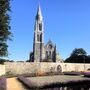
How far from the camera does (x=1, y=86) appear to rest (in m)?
17.3

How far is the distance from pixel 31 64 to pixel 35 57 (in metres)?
56.5

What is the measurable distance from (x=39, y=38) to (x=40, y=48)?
3.66 metres

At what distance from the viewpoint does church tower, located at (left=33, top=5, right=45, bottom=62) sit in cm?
13125

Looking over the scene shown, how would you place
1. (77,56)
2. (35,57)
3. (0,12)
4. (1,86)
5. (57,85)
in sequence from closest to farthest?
1. (1,86)
2. (57,85)
3. (0,12)
4. (77,56)
5. (35,57)

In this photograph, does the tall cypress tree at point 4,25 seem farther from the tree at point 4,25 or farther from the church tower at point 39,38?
the church tower at point 39,38

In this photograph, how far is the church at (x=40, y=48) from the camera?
5167 inches

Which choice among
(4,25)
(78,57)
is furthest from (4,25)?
(78,57)

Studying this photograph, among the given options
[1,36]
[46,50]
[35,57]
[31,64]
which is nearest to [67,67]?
[31,64]

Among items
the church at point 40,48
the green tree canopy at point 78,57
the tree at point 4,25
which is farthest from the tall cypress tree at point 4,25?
the church at point 40,48

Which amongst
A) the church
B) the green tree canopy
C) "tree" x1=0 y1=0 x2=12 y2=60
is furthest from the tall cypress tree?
the church

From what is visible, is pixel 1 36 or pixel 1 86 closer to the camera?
pixel 1 86

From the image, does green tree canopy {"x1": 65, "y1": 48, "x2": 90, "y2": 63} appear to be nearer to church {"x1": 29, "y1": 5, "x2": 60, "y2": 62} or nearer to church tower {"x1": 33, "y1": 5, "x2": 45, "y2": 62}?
church {"x1": 29, "y1": 5, "x2": 60, "y2": 62}

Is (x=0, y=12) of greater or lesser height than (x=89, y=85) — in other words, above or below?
above

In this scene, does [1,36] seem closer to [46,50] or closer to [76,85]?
[76,85]
